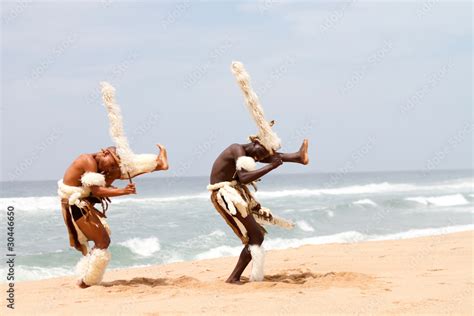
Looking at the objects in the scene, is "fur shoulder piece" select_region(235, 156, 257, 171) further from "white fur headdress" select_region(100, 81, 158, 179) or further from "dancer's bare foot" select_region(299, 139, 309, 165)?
"white fur headdress" select_region(100, 81, 158, 179)

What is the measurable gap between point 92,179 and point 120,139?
0.55m

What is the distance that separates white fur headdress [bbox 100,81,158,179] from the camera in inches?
298

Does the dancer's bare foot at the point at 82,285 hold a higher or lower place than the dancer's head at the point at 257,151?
lower

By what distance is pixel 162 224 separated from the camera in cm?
1997

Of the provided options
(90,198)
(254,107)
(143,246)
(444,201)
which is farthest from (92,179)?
(444,201)

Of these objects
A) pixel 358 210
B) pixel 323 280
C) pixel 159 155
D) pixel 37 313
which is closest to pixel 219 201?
pixel 159 155

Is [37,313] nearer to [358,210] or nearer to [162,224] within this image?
[162,224]

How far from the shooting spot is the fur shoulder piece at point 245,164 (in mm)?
7324

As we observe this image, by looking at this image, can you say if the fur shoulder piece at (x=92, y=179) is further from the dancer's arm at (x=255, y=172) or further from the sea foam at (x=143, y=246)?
the sea foam at (x=143, y=246)

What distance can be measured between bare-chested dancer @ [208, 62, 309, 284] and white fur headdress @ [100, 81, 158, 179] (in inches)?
33.4

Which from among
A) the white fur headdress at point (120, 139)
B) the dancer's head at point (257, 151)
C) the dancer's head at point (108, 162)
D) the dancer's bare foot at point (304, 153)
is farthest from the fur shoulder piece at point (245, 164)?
the dancer's head at point (108, 162)

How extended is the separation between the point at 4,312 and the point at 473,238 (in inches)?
334

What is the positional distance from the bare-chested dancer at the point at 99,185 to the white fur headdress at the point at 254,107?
3.72ft

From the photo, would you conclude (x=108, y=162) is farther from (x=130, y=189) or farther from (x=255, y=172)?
(x=255, y=172)
